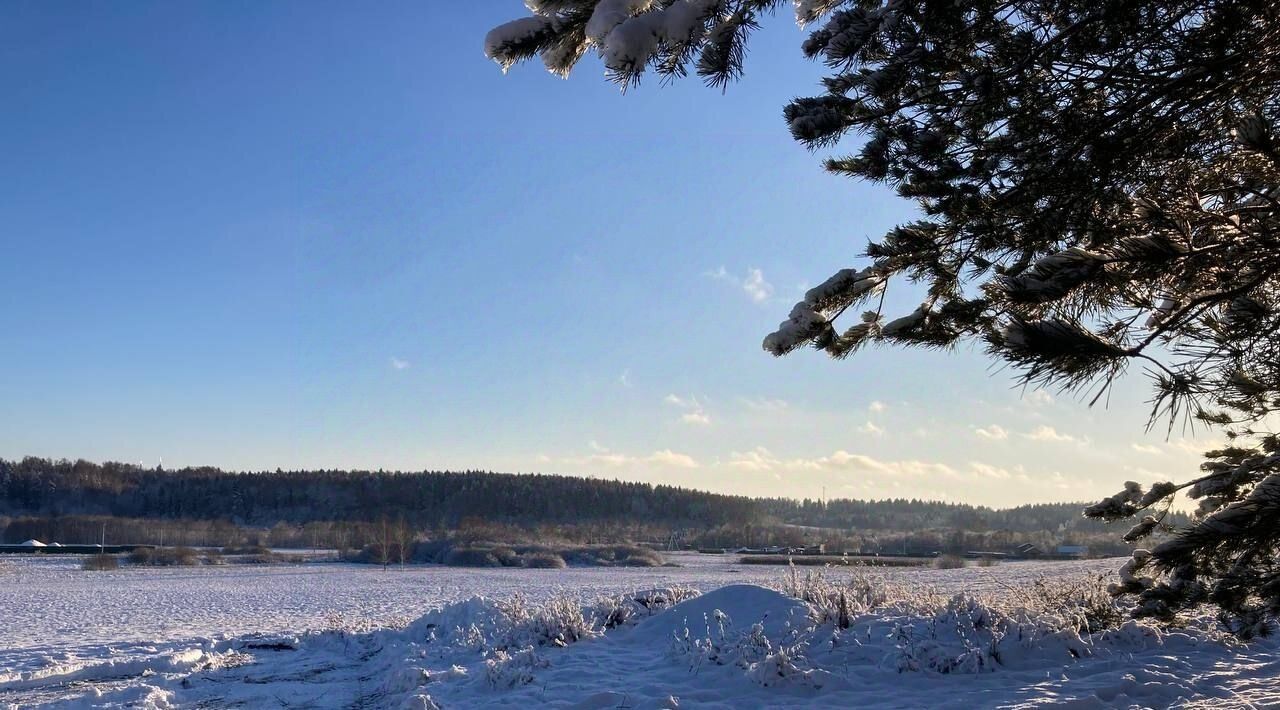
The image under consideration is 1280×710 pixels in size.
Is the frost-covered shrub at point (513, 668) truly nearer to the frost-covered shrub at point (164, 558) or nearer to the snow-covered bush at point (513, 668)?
the snow-covered bush at point (513, 668)

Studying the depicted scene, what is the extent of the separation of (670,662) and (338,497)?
137 meters

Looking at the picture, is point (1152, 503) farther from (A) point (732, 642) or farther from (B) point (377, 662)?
(B) point (377, 662)

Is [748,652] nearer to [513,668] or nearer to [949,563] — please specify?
[513,668]

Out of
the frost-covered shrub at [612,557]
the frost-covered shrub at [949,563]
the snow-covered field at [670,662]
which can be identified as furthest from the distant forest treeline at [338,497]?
the snow-covered field at [670,662]

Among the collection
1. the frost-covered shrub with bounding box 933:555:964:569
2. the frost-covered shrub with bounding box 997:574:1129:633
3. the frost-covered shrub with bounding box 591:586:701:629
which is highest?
the frost-covered shrub with bounding box 997:574:1129:633

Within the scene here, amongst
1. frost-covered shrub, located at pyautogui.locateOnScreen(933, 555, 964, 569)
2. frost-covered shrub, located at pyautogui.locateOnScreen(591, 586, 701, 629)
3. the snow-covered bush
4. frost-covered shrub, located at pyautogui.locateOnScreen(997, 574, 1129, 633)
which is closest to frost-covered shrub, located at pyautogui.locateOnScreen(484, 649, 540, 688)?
the snow-covered bush

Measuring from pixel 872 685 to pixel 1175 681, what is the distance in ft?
→ 7.92

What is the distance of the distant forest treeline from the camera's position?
422ft

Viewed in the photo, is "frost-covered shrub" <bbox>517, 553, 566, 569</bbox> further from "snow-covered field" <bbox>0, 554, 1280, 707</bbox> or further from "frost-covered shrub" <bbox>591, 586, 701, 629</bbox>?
"frost-covered shrub" <bbox>591, 586, 701, 629</bbox>

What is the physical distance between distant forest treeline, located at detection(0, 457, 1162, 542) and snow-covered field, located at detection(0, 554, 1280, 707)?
115 m

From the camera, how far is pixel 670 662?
907cm

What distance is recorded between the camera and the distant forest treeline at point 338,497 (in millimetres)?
128625

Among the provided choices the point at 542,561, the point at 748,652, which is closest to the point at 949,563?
the point at 542,561

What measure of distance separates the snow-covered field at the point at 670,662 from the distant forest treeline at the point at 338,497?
11504cm
